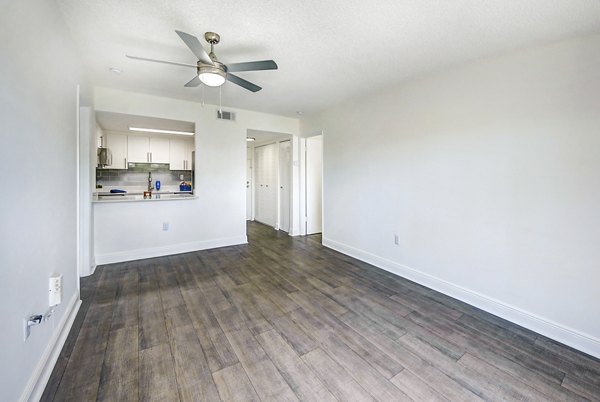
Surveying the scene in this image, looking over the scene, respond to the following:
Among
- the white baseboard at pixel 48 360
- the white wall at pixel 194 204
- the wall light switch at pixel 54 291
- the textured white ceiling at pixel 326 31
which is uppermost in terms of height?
the textured white ceiling at pixel 326 31

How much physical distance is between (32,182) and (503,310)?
3.78 meters

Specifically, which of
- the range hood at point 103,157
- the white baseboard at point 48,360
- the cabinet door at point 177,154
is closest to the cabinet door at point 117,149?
the range hood at point 103,157

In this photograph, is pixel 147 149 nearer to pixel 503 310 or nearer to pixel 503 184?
pixel 503 184

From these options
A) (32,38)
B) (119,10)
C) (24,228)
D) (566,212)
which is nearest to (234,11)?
(119,10)

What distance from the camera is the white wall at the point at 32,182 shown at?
3.94ft

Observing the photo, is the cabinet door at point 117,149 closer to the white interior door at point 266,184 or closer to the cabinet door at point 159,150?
the cabinet door at point 159,150

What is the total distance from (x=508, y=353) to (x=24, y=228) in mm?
3243

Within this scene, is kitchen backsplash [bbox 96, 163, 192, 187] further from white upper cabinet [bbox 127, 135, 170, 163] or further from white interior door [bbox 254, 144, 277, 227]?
white interior door [bbox 254, 144, 277, 227]

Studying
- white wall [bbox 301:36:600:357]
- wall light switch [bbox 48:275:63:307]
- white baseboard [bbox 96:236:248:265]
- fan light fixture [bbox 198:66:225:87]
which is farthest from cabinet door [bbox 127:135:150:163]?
white wall [bbox 301:36:600:357]

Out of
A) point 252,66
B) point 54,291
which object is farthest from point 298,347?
point 252,66

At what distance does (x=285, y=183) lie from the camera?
5852mm

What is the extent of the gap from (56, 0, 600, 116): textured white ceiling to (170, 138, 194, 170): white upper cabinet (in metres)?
3.22

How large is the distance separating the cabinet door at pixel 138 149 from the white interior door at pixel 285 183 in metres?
3.14

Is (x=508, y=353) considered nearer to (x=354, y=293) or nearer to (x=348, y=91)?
(x=354, y=293)
